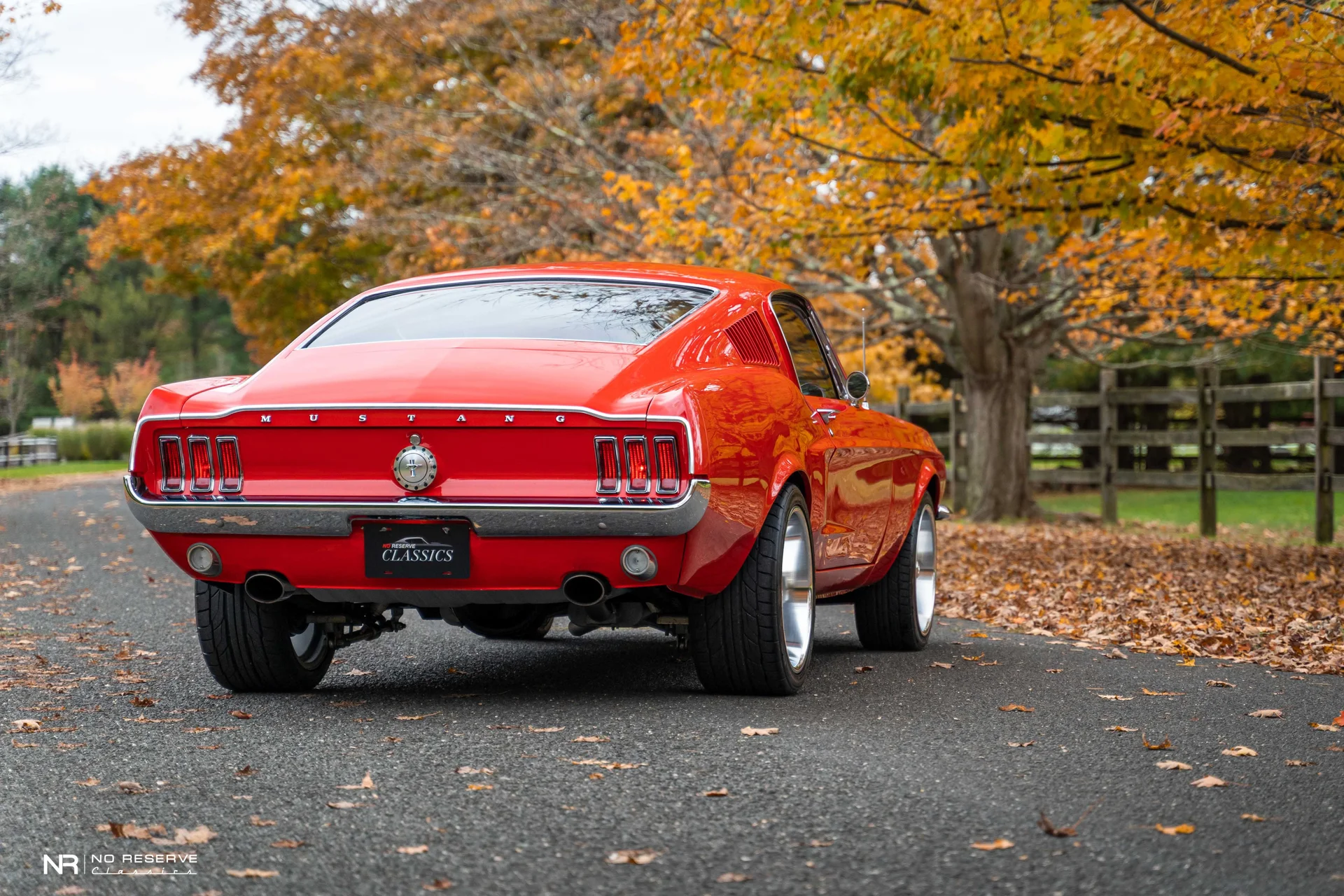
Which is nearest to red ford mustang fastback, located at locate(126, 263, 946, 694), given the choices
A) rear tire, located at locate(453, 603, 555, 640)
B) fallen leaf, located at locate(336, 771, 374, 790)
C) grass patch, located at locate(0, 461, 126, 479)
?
rear tire, located at locate(453, 603, 555, 640)

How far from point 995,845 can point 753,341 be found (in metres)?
2.73

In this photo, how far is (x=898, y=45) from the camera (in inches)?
373

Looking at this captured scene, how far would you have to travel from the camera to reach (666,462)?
480cm

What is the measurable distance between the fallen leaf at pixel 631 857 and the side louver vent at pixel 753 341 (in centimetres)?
256

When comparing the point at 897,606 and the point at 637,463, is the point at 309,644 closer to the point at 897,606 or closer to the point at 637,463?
the point at 637,463

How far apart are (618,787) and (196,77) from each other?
80.7ft

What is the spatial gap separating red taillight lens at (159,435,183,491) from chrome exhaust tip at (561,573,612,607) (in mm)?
1421

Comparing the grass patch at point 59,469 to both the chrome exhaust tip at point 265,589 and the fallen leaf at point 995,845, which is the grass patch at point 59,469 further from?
the fallen leaf at point 995,845

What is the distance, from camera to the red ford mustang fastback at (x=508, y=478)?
15.8 feet

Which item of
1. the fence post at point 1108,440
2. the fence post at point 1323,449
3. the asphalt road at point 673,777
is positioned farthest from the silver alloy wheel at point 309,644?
the fence post at point 1108,440

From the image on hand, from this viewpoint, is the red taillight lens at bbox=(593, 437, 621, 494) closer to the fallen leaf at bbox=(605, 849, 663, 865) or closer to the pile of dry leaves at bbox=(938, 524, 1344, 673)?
the fallen leaf at bbox=(605, 849, 663, 865)

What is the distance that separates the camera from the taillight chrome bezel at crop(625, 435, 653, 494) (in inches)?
189

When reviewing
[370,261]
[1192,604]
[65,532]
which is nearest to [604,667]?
[1192,604]

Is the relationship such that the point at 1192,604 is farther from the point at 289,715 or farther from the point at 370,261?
the point at 370,261
